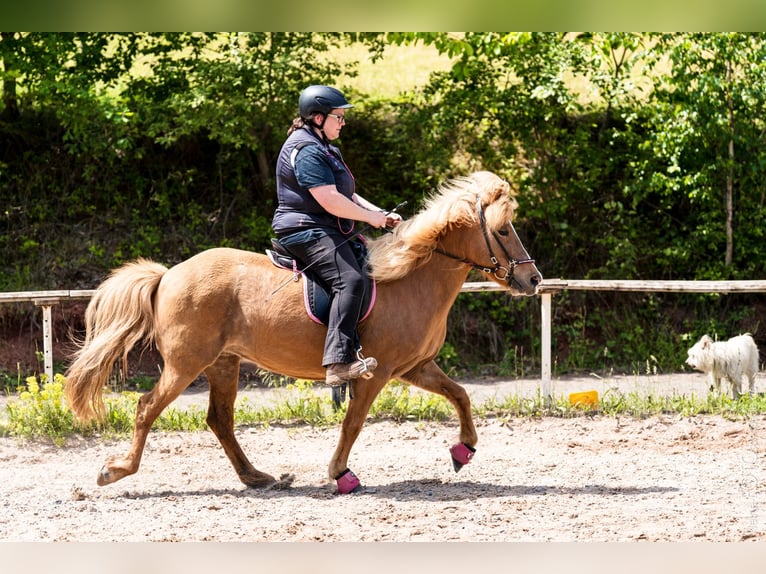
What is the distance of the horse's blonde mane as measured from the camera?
6383 mm

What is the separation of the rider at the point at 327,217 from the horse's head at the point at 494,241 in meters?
0.52

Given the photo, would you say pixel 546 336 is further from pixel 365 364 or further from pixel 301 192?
pixel 301 192

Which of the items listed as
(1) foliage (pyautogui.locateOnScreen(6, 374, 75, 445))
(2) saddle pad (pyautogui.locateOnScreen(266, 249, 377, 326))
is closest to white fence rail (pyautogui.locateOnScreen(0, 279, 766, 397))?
(1) foliage (pyautogui.locateOnScreen(6, 374, 75, 445))

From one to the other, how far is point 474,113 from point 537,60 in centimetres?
117

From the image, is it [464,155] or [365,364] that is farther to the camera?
[464,155]

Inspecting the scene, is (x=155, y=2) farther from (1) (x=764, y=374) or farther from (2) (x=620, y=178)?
(2) (x=620, y=178)

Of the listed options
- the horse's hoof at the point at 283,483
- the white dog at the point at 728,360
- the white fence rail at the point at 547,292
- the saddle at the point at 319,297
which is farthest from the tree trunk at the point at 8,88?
the white dog at the point at 728,360

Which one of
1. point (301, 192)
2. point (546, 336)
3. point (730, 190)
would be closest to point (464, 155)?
point (730, 190)

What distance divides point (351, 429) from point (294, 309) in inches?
36.1

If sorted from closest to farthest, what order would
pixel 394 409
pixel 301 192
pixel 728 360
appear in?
Result: pixel 301 192
pixel 394 409
pixel 728 360

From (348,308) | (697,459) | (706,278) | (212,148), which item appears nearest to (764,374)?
(706,278)

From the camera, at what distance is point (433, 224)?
6426 mm

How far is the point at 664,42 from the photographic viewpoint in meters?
12.2

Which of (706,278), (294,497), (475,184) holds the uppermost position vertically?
(475,184)
